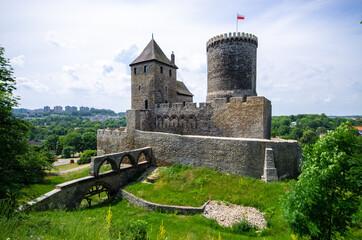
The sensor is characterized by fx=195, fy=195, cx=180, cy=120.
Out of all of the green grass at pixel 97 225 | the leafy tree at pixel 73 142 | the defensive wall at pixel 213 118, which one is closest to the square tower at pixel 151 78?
the defensive wall at pixel 213 118

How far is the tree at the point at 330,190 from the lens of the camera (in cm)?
621

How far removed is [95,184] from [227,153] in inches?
427

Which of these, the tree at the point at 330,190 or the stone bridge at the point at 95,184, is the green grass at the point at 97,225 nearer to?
the stone bridge at the point at 95,184

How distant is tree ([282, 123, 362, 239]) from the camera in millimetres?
6207

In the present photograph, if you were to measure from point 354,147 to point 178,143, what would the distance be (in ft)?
41.3

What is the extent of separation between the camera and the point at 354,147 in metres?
6.48

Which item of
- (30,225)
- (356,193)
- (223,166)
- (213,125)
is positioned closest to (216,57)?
(213,125)

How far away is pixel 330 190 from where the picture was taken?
6.47 metres

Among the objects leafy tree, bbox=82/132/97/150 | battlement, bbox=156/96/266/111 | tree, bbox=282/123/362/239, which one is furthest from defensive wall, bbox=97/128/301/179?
leafy tree, bbox=82/132/97/150

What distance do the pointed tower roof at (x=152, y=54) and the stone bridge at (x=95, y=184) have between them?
11.5m

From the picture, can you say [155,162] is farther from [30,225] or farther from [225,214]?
[30,225]

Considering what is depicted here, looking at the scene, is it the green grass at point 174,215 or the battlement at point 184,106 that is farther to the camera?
the battlement at point 184,106

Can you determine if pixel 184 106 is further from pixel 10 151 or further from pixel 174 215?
pixel 10 151

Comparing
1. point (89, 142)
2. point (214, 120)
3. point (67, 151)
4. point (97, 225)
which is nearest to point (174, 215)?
point (97, 225)
